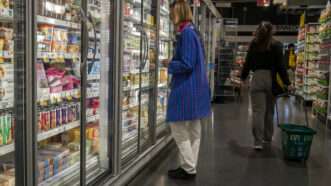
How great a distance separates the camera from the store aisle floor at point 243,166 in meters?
3.80

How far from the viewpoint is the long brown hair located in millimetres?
4965

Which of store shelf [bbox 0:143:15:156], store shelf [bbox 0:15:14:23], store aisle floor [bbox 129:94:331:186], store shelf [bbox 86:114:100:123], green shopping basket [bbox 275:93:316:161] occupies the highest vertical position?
store shelf [bbox 0:15:14:23]

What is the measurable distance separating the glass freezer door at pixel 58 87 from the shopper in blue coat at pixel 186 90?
107cm

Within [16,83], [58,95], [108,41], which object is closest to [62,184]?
[58,95]

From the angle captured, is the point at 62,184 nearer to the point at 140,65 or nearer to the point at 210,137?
the point at 140,65

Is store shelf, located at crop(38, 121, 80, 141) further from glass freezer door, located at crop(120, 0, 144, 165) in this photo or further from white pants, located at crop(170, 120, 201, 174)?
white pants, located at crop(170, 120, 201, 174)

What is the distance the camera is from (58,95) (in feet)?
8.90

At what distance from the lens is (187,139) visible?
12.2 feet

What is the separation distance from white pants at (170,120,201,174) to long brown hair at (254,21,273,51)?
189 cm

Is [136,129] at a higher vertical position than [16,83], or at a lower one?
lower

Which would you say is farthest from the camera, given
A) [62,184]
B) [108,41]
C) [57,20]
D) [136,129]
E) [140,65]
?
[136,129]

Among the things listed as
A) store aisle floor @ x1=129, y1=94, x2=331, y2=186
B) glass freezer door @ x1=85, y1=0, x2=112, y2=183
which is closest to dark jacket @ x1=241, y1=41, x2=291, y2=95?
store aisle floor @ x1=129, y1=94, x2=331, y2=186

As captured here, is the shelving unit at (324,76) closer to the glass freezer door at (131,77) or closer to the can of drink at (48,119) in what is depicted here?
the glass freezer door at (131,77)

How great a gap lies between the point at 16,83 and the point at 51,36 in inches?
28.0
